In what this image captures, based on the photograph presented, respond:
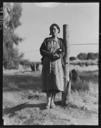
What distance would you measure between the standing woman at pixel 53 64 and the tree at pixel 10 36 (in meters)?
0.35

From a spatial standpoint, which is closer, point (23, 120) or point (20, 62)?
point (23, 120)

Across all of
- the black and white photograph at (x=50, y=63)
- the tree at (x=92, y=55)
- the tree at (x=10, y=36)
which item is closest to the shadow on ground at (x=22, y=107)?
the black and white photograph at (x=50, y=63)

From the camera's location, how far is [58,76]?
3.13 m

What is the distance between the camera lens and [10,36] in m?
3.24

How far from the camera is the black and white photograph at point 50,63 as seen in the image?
3.11m

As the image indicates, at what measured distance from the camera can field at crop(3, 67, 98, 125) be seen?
3.05 m

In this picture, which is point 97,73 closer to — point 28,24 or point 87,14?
point 87,14

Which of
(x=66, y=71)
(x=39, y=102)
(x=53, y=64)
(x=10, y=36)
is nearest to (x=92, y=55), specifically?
(x=66, y=71)

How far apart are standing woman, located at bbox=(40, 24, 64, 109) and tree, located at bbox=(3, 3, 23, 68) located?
0.35 m

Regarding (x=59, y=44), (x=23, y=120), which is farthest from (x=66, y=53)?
(x=23, y=120)

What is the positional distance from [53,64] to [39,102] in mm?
493

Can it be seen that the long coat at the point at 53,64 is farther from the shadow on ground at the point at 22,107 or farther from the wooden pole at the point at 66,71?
the shadow on ground at the point at 22,107

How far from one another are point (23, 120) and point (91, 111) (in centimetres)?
81

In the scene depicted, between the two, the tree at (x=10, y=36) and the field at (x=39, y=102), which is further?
the tree at (x=10, y=36)
